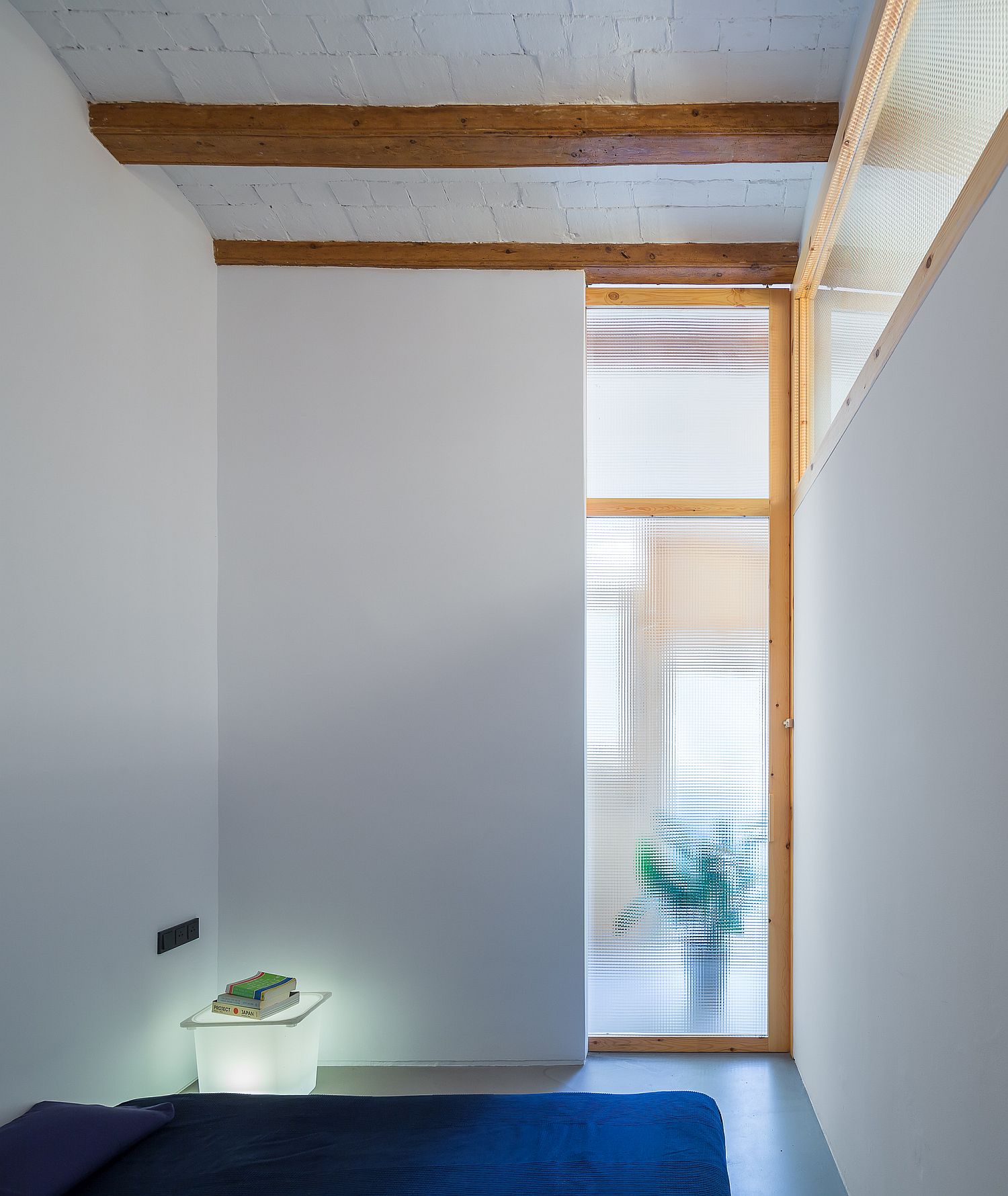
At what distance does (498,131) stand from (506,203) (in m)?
0.58

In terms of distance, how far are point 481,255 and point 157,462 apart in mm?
1422

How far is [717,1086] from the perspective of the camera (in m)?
3.27

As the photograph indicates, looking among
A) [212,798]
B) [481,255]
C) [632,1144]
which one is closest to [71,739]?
Answer: [212,798]

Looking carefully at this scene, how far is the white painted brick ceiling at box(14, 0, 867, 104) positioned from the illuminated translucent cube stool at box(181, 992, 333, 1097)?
282cm

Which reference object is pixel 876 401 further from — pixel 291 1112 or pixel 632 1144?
pixel 291 1112

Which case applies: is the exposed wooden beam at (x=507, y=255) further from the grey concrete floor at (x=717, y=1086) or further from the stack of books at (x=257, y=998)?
the grey concrete floor at (x=717, y=1086)

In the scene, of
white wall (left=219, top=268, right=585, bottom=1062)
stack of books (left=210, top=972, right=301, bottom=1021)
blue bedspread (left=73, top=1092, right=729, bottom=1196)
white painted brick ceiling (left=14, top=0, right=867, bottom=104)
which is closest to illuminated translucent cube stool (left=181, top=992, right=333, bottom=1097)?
stack of books (left=210, top=972, right=301, bottom=1021)

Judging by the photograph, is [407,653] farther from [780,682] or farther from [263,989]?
[780,682]

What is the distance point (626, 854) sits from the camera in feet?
12.1

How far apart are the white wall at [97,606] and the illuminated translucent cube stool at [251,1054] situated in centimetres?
18

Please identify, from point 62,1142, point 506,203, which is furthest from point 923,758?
point 506,203

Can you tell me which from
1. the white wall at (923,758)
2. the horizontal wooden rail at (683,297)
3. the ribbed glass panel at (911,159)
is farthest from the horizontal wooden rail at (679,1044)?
the horizontal wooden rail at (683,297)

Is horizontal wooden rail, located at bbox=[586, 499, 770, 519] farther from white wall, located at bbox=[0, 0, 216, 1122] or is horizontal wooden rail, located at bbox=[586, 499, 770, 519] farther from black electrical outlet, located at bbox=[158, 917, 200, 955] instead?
black electrical outlet, located at bbox=[158, 917, 200, 955]

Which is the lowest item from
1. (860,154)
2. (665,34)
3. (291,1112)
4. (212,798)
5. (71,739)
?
(291,1112)
